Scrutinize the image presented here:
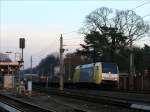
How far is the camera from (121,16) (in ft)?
325

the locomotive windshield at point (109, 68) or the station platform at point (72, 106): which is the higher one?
the locomotive windshield at point (109, 68)

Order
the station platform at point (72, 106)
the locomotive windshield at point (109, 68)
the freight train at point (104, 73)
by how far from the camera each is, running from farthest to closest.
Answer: the locomotive windshield at point (109, 68), the freight train at point (104, 73), the station platform at point (72, 106)

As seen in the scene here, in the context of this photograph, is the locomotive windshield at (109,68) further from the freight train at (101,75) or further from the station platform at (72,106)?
the station platform at (72,106)

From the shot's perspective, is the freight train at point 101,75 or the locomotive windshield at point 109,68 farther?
the locomotive windshield at point 109,68

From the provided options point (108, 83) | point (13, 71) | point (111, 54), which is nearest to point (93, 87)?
point (108, 83)

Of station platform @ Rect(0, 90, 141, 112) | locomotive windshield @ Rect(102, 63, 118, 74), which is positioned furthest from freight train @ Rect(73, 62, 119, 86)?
station platform @ Rect(0, 90, 141, 112)

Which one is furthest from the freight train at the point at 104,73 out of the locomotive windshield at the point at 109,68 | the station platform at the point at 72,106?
the station platform at the point at 72,106

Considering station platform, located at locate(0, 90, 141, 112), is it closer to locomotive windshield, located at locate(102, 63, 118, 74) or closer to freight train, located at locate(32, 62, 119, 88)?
freight train, located at locate(32, 62, 119, 88)

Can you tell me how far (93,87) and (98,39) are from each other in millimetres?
40985

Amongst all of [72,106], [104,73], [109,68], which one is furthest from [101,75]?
[72,106]

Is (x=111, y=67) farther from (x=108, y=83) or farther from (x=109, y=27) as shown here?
(x=109, y=27)

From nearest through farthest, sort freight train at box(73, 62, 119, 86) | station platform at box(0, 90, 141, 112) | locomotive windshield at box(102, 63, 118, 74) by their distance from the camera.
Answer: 1. station platform at box(0, 90, 141, 112)
2. freight train at box(73, 62, 119, 86)
3. locomotive windshield at box(102, 63, 118, 74)

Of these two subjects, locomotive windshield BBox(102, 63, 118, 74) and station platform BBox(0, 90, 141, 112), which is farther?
locomotive windshield BBox(102, 63, 118, 74)

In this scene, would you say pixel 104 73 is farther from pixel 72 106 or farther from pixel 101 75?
pixel 72 106
